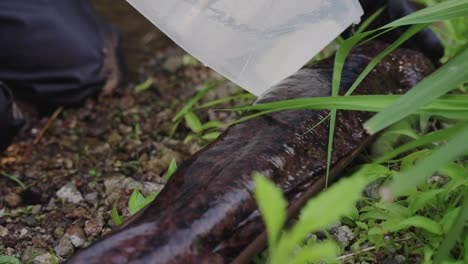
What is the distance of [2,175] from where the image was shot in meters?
2.45

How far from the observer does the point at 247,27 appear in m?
1.93

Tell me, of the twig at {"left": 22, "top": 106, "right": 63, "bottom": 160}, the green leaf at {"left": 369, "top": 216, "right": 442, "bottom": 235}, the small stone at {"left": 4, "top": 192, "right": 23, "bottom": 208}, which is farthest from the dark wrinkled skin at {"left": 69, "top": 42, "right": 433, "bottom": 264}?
the twig at {"left": 22, "top": 106, "right": 63, "bottom": 160}

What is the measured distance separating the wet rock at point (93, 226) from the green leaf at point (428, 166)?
107 cm

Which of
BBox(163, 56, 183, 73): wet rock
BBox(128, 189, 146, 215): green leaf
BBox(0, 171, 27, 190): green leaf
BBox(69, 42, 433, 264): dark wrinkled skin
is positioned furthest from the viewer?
BBox(163, 56, 183, 73): wet rock

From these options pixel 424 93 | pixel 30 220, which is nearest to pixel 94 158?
pixel 30 220

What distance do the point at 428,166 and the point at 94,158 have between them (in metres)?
1.65

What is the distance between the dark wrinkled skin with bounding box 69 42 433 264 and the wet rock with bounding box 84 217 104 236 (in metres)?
0.46

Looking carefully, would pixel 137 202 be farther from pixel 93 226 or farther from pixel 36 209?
pixel 36 209

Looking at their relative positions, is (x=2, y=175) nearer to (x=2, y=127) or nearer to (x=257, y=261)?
(x=2, y=127)

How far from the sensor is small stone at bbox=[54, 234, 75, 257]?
1851 millimetres

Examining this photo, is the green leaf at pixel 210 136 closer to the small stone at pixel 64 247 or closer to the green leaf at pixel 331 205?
the small stone at pixel 64 247

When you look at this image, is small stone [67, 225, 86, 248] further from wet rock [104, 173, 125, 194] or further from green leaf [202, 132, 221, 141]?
green leaf [202, 132, 221, 141]

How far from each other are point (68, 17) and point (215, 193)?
5.41 ft

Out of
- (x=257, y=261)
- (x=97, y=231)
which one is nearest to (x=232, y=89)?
(x=97, y=231)
